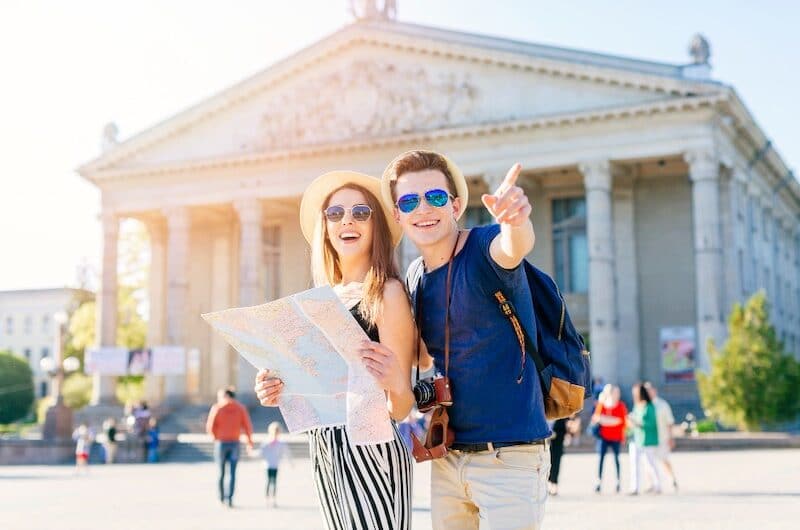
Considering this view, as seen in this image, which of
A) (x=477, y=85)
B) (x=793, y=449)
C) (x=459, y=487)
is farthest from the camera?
(x=477, y=85)

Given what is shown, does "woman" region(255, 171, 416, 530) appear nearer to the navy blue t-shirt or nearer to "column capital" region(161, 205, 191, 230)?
the navy blue t-shirt

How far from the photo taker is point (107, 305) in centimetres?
4756

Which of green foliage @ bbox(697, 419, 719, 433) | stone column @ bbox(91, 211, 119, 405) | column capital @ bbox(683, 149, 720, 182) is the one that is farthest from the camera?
stone column @ bbox(91, 211, 119, 405)

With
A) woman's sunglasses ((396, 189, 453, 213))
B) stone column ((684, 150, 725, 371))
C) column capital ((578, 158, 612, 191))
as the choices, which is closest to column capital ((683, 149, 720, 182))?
stone column ((684, 150, 725, 371))

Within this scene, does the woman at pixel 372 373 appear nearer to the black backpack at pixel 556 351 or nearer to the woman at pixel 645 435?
the black backpack at pixel 556 351

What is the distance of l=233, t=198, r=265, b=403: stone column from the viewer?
145ft

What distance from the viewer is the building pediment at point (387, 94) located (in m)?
38.8

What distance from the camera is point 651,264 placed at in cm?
4300

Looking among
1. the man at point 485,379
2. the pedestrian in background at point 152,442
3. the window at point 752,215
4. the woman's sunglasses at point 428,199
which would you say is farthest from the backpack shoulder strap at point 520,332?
the window at point 752,215

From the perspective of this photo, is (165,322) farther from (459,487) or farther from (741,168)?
(459,487)

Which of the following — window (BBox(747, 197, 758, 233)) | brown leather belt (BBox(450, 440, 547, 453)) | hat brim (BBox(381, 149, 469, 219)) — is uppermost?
window (BBox(747, 197, 758, 233))

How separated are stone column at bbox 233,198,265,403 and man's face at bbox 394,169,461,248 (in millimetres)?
39911

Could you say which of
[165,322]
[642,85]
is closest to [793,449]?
[642,85]

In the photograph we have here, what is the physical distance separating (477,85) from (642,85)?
22.6ft
